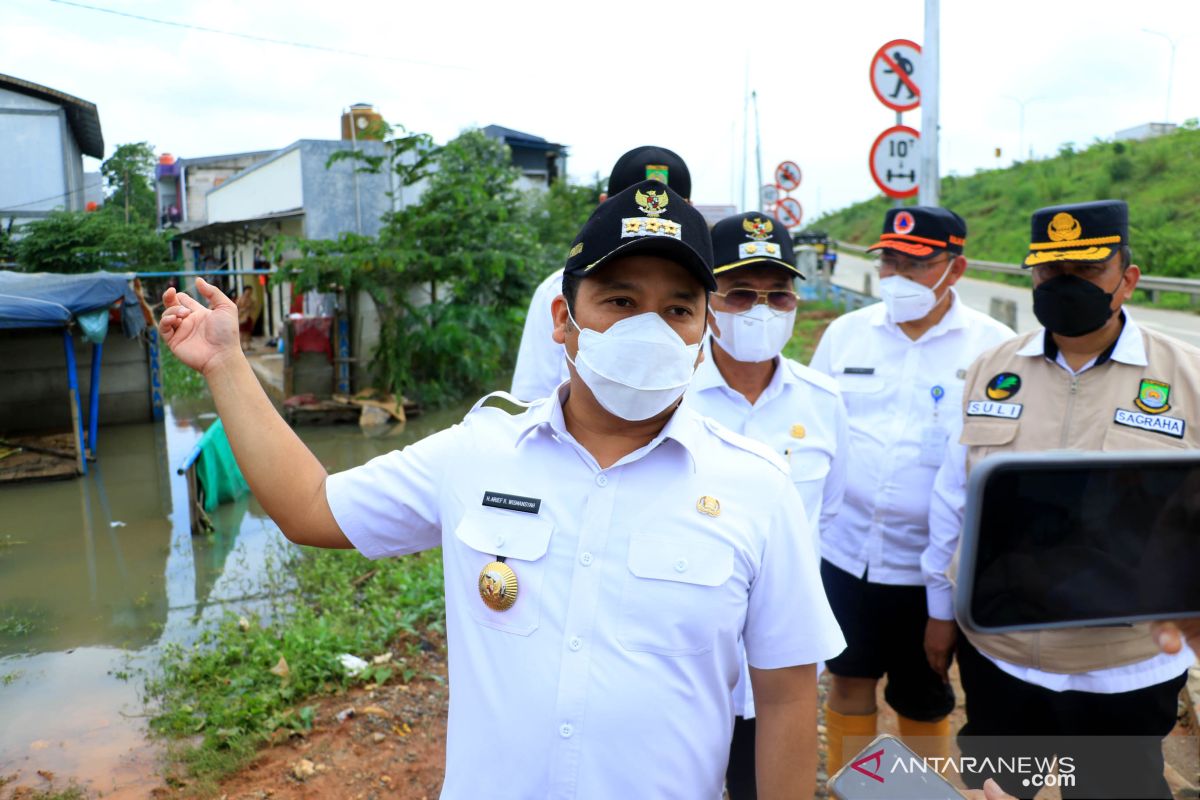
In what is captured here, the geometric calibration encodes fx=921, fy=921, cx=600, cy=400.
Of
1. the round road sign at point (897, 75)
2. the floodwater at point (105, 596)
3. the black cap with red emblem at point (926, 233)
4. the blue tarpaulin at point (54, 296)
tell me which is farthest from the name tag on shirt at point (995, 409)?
the blue tarpaulin at point (54, 296)

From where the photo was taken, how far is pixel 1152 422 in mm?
2506

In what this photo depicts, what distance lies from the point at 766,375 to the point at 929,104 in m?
6.19

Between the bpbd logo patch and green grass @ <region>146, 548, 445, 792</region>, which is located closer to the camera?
the bpbd logo patch

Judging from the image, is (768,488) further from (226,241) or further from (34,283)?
(226,241)

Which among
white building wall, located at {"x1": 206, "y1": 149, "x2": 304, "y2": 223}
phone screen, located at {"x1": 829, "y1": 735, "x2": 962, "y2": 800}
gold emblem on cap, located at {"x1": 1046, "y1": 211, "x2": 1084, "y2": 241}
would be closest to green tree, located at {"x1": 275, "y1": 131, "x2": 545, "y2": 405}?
white building wall, located at {"x1": 206, "y1": 149, "x2": 304, "y2": 223}

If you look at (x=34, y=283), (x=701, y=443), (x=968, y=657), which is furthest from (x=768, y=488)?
(x=34, y=283)

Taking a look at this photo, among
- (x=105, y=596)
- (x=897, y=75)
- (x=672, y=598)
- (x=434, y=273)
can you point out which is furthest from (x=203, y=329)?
(x=434, y=273)

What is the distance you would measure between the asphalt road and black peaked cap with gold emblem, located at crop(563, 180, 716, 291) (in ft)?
13.2

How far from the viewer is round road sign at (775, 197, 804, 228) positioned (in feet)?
62.0

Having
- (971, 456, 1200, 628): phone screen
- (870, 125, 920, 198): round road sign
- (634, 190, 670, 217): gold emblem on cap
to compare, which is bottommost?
(971, 456, 1200, 628): phone screen

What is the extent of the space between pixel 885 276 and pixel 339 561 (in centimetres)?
476

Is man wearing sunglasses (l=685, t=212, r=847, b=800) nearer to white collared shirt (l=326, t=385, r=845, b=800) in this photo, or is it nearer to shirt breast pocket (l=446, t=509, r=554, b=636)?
white collared shirt (l=326, t=385, r=845, b=800)

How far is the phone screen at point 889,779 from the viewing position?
995 mm

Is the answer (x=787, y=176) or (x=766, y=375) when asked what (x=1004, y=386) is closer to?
(x=766, y=375)
